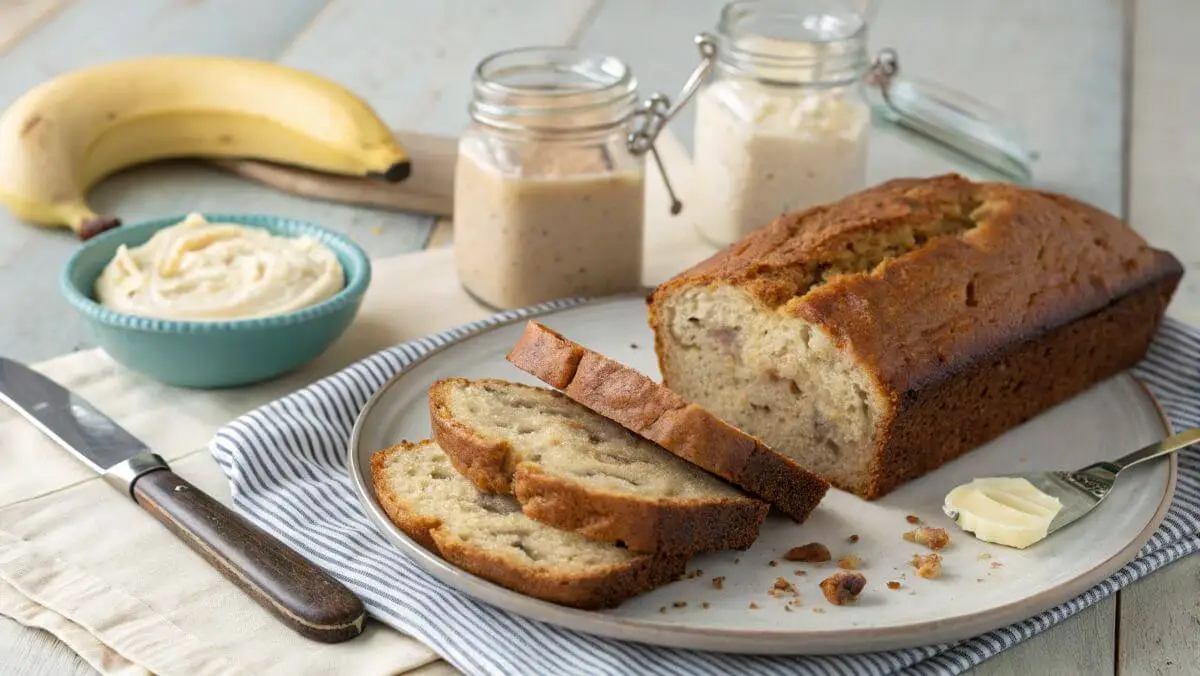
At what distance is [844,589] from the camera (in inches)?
104

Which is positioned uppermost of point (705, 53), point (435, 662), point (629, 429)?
point (705, 53)

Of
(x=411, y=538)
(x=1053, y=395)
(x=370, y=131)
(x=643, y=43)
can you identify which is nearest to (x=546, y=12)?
(x=643, y=43)

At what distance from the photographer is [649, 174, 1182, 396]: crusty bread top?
10.2ft

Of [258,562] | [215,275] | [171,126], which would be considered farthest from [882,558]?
[171,126]

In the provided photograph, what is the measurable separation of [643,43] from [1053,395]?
322 centimetres

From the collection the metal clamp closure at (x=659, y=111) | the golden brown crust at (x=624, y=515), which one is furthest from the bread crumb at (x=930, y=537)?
the metal clamp closure at (x=659, y=111)

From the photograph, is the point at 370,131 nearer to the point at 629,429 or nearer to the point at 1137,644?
the point at 629,429

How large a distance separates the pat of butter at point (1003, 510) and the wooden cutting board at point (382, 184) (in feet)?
7.60

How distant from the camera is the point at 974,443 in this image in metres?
3.36

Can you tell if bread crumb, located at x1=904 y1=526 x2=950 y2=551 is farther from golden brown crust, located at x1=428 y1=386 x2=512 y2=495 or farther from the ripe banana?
the ripe banana

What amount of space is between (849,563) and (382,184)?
2.59 meters

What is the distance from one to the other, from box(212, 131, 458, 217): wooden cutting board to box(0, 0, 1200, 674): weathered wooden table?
0.13 ft

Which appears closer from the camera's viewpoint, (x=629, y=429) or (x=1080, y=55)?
(x=629, y=429)

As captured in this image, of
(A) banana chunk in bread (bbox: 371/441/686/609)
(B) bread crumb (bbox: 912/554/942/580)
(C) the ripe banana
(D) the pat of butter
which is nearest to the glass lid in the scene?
(C) the ripe banana
